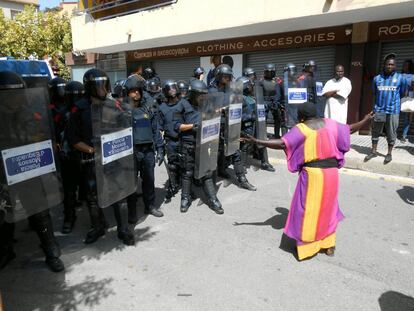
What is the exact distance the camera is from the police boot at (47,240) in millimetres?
3467

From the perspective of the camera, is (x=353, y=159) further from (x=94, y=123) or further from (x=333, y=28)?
(x=94, y=123)

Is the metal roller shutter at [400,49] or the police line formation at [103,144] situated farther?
the metal roller shutter at [400,49]

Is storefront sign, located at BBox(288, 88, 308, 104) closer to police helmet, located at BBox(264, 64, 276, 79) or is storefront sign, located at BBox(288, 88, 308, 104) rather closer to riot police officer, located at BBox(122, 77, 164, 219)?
police helmet, located at BBox(264, 64, 276, 79)

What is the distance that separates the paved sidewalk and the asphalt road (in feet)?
5.80

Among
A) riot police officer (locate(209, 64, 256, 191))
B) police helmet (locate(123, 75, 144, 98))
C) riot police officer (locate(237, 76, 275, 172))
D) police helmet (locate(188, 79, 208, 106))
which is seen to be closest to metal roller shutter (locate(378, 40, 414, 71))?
riot police officer (locate(237, 76, 275, 172))

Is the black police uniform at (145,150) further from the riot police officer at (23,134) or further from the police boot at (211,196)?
the riot police officer at (23,134)

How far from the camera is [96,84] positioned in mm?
3559

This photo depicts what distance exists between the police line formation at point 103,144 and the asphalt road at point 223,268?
0.74 feet

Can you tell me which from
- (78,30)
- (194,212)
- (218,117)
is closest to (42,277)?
(194,212)

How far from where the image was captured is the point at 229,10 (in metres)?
10.8

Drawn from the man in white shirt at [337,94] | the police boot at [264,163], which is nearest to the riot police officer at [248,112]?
Answer: the police boot at [264,163]

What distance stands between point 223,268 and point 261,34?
9644mm

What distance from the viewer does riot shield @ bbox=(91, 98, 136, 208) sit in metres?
3.35

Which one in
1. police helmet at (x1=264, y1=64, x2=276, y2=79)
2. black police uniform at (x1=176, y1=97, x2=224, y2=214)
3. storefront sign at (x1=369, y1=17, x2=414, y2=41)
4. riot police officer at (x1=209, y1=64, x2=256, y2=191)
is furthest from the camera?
storefront sign at (x1=369, y1=17, x2=414, y2=41)
